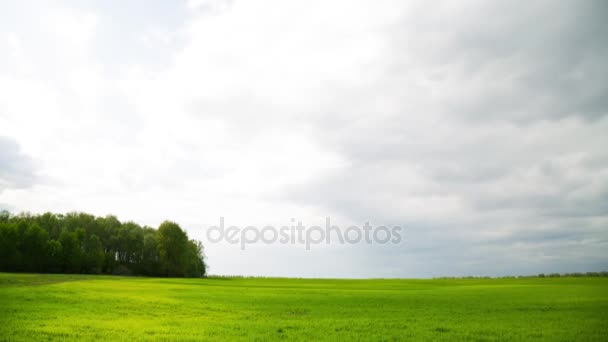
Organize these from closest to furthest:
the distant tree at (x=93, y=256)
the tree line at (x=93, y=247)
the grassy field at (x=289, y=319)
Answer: the grassy field at (x=289, y=319) → the tree line at (x=93, y=247) → the distant tree at (x=93, y=256)

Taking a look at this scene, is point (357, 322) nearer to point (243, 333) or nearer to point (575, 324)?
point (243, 333)

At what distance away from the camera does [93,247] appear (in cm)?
11756

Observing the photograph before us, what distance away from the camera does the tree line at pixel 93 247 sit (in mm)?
99125

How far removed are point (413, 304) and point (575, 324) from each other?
1570 cm

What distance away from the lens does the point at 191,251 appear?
13275 centimetres

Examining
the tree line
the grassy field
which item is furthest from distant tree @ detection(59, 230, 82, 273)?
the grassy field

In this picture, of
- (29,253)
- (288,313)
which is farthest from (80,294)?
(29,253)

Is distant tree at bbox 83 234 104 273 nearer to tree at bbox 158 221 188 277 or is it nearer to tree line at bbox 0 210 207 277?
tree line at bbox 0 210 207 277

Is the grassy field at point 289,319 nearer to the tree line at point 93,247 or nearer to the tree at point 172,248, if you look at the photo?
the tree line at point 93,247

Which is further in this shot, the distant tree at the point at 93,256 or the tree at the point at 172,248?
the tree at the point at 172,248

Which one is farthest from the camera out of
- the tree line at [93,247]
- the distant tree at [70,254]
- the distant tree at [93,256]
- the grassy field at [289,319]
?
the distant tree at [93,256]

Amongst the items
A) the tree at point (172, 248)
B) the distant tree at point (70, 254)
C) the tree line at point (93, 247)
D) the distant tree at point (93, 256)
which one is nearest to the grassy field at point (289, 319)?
the tree line at point (93, 247)

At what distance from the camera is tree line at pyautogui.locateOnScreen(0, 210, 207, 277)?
325ft

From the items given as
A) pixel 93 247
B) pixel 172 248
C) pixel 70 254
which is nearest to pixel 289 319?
pixel 70 254
